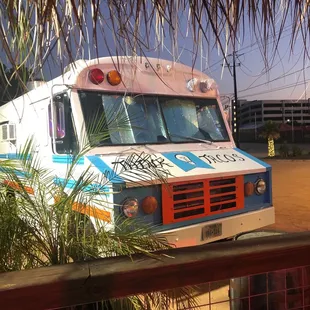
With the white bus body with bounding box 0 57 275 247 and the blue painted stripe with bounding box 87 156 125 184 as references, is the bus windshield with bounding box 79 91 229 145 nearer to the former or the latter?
the white bus body with bounding box 0 57 275 247

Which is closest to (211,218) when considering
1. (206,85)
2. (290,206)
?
(206,85)

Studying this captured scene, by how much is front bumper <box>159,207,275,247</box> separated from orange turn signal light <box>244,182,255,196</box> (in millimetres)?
259

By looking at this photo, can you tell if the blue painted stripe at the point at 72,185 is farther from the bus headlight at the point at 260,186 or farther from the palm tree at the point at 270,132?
the palm tree at the point at 270,132

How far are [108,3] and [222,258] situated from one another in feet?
3.87

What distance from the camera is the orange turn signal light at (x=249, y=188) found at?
16.7ft

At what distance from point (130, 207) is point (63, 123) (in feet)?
4.65

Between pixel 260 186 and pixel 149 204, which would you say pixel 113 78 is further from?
pixel 260 186

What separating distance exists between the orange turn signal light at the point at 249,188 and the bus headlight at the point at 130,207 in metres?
1.70

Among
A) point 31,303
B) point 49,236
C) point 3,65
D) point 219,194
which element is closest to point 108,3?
point 3,65

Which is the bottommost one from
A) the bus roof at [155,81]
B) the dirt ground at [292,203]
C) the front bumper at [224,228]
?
the dirt ground at [292,203]

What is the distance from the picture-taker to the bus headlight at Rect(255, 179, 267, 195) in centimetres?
520

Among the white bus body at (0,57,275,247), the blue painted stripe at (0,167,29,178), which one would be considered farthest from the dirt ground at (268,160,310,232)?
the blue painted stripe at (0,167,29,178)

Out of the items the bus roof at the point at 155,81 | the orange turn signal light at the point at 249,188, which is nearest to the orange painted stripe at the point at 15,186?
the bus roof at the point at 155,81

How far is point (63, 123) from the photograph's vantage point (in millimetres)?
4684
